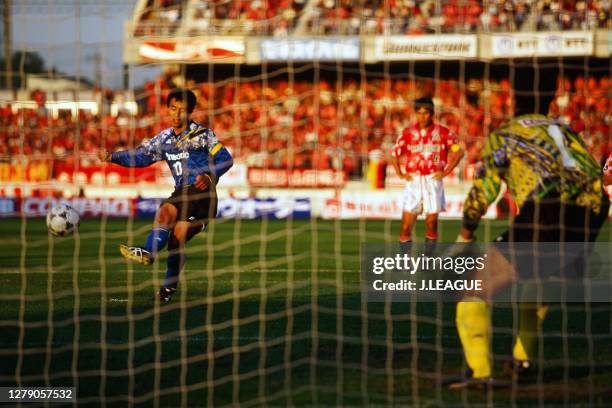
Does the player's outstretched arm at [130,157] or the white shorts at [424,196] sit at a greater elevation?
the player's outstretched arm at [130,157]

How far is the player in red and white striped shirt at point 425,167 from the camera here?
1154 centimetres

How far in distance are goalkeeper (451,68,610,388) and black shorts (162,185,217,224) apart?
388cm

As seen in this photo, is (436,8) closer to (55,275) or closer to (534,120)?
(55,275)

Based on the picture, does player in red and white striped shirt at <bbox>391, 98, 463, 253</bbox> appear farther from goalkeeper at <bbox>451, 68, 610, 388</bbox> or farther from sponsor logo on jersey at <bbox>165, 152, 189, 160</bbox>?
goalkeeper at <bbox>451, 68, 610, 388</bbox>

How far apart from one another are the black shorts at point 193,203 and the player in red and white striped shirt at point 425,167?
3.13m

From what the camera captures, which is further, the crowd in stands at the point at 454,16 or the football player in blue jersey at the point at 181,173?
the crowd in stands at the point at 454,16

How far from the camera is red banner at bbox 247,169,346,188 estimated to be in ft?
76.7

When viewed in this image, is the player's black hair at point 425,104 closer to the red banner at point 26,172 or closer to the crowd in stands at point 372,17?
the red banner at point 26,172

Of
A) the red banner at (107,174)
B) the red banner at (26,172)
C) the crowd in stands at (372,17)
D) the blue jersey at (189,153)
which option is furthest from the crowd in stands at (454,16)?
the blue jersey at (189,153)

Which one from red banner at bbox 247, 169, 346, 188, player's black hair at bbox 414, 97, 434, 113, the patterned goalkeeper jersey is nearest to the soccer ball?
player's black hair at bbox 414, 97, 434, 113

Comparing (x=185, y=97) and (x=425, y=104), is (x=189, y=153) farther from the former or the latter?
(x=425, y=104)

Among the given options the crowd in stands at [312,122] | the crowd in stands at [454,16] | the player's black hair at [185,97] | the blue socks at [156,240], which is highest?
the crowd in stands at [454,16]

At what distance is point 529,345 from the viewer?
5727 mm

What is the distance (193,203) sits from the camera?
29.3 feet
